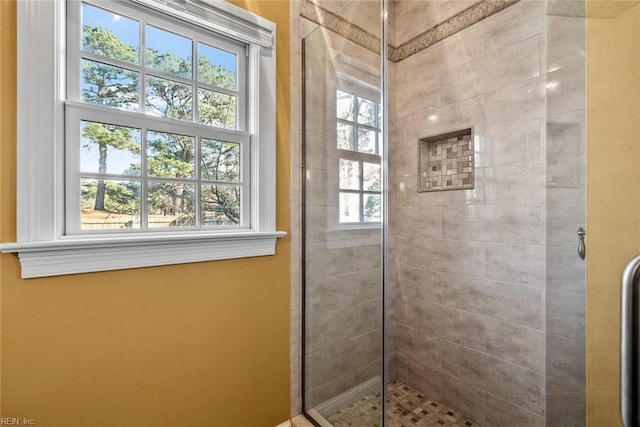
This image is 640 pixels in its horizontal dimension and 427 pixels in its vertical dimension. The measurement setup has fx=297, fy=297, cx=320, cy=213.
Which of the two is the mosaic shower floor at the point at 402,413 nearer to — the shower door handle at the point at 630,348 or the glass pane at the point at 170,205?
the shower door handle at the point at 630,348

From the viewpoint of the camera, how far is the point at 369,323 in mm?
1308

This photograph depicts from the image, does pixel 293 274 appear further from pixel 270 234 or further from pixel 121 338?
pixel 121 338

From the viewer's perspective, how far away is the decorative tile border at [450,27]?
1603 millimetres

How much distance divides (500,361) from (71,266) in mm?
1984

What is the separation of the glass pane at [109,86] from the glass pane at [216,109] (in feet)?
0.82

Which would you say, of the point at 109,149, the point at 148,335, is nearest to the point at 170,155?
the point at 109,149

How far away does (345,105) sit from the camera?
54.6 inches

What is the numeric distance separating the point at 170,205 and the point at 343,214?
0.75m

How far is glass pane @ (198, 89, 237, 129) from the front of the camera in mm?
1322

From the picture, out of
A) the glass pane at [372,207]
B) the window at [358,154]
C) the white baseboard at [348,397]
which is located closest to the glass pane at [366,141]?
the window at [358,154]

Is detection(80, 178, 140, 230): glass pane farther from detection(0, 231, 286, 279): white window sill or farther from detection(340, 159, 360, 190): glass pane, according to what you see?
detection(340, 159, 360, 190): glass pane

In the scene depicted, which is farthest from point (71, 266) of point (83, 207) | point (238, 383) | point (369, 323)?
point (369, 323)

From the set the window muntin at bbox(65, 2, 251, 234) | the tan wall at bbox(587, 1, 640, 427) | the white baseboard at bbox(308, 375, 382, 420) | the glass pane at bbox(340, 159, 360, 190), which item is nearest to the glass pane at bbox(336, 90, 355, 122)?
the glass pane at bbox(340, 159, 360, 190)

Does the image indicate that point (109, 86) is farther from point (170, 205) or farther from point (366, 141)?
point (366, 141)
